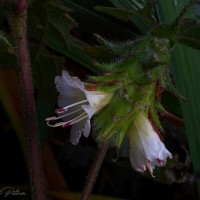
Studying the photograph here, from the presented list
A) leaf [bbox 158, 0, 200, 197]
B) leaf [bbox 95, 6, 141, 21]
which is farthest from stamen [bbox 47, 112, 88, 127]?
leaf [bbox 158, 0, 200, 197]

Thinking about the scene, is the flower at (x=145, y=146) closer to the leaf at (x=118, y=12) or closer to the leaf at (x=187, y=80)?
the leaf at (x=118, y=12)

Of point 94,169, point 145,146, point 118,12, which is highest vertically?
point 118,12

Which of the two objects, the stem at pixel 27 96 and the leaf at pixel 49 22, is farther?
the leaf at pixel 49 22

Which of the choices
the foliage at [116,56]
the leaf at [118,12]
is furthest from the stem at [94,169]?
the leaf at [118,12]

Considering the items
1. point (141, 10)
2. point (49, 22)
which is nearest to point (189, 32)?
point (141, 10)

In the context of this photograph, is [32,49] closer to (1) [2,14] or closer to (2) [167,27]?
(1) [2,14]

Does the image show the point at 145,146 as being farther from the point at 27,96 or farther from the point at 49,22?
the point at 49,22
